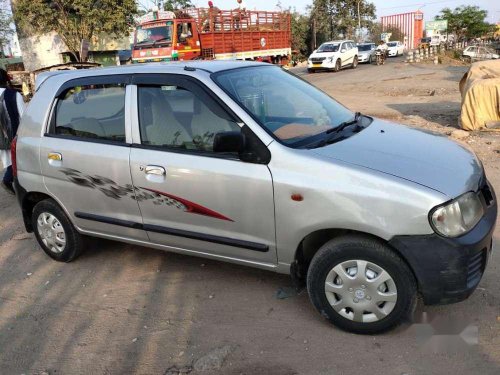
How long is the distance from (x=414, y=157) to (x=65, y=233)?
3.06 meters

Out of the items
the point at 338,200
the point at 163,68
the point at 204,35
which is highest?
the point at 204,35

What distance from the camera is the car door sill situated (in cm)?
331

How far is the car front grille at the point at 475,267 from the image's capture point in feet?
9.11

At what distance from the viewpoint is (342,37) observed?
204 ft

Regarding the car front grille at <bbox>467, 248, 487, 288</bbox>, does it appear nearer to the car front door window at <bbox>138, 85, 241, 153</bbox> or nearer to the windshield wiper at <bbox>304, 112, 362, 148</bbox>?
the windshield wiper at <bbox>304, 112, 362, 148</bbox>

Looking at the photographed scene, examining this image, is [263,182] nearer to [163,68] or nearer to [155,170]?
[155,170]

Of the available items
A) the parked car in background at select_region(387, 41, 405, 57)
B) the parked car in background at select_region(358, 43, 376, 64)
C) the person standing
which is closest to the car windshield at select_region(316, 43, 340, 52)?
the parked car in background at select_region(358, 43, 376, 64)

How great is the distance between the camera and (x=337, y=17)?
60.6m

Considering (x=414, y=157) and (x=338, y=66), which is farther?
(x=338, y=66)

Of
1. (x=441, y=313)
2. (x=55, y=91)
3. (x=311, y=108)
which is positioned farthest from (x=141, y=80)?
(x=441, y=313)

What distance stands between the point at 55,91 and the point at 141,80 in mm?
989

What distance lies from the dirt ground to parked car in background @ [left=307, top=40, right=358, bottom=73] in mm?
25087

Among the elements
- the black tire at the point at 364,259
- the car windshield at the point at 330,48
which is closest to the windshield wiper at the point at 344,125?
the black tire at the point at 364,259

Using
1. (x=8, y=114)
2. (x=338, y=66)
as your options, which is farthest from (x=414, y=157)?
(x=338, y=66)
